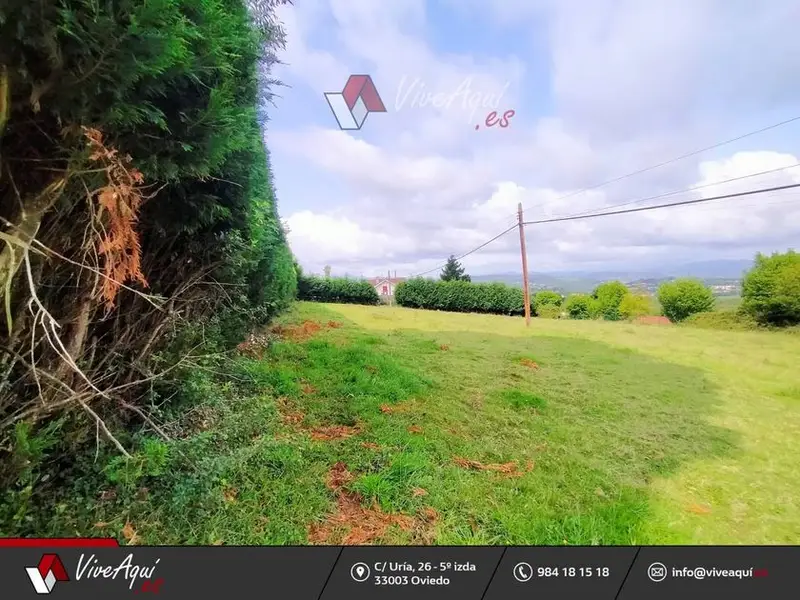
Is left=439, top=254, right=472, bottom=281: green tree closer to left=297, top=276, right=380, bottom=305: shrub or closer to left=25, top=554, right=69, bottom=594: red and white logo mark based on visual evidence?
left=297, top=276, right=380, bottom=305: shrub

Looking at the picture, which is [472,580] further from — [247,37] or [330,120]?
[247,37]

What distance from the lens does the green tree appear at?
1582 mm

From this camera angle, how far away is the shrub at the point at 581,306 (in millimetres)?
1700

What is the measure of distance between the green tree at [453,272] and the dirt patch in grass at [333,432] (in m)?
0.77

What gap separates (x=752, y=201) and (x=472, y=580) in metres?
1.30

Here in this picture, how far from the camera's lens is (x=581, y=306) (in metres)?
1.75

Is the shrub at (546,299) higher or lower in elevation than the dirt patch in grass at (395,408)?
higher

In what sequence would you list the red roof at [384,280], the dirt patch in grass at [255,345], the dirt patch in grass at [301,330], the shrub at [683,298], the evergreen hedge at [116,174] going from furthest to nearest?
1. the dirt patch in grass at [301,330]
2. the dirt patch in grass at [255,345]
3. the red roof at [384,280]
4. the shrub at [683,298]
5. the evergreen hedge at [116,174]

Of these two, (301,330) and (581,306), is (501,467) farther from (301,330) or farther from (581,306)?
(301,330)

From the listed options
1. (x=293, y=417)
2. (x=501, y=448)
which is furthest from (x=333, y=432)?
(x=501, y=448)

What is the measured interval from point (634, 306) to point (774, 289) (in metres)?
0.44

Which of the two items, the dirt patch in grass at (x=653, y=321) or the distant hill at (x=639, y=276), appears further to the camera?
the dirt patch in grass at (x=653, y=321)

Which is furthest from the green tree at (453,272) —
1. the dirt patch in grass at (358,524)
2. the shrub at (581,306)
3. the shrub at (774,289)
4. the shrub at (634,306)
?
the shrub at (774,289)

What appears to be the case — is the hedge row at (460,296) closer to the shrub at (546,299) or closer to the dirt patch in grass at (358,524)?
the shrub at (546,299)
